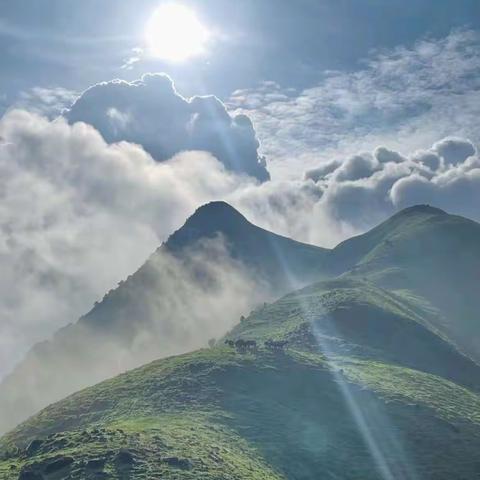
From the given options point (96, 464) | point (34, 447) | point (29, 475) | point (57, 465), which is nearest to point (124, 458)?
point (96, 464)

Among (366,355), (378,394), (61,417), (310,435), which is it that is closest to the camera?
(310,435)

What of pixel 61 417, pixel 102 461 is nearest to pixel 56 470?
pixel 102 461

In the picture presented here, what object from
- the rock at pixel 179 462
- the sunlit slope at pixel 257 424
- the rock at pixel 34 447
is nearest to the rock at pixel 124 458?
the sunlit slope at pixel 257 424

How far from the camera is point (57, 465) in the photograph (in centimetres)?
7944

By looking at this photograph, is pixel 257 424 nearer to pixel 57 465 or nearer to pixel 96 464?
pixel 96 464

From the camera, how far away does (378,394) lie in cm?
13188

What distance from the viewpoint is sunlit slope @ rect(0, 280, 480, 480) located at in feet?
276

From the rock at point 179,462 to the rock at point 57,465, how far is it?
12208 mm

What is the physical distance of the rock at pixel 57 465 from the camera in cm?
7846

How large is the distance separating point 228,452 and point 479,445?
50.3m

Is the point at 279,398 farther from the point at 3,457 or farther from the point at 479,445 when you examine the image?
the point at 3,457

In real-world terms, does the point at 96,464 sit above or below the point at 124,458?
above

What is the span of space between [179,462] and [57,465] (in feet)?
50.9

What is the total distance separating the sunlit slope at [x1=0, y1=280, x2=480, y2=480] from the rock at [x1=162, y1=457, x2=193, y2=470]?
5.6 inches
